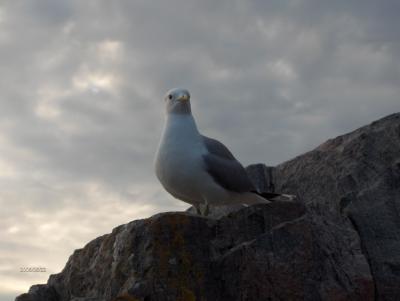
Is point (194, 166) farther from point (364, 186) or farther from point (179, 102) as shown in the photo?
point (364, 186)

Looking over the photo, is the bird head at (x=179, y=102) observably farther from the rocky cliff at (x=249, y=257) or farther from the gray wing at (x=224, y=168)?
the rocky cliff at (x=249, y=257)

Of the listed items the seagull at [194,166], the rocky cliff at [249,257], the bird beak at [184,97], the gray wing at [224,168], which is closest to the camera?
the rocky cliff at [249,257]

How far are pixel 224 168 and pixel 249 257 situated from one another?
100 inches

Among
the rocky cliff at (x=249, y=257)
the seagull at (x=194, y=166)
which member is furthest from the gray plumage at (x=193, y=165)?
the rocky cliff at (x=249, y=257)

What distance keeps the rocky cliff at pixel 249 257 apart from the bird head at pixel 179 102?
2.32m

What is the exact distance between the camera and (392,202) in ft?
33.2

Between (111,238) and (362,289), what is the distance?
327 cm

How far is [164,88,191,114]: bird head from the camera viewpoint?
10.4m

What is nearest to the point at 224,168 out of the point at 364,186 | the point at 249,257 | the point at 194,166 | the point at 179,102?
the point at 194,166

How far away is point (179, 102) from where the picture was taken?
10.4m

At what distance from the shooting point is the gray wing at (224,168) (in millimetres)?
10055

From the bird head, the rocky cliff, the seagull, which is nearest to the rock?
the rocky cliff

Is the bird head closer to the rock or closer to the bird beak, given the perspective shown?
the bird beak

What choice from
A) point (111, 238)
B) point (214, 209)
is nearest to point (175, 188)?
point (111, 238)
